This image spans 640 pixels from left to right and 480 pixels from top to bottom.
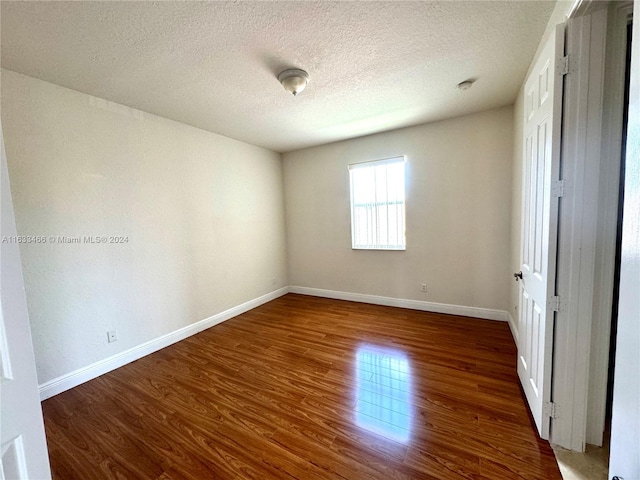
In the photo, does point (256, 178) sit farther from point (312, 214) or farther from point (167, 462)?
point (167, 462)

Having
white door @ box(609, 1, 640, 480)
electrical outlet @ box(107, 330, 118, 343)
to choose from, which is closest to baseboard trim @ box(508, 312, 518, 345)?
white door @ box(609, 1, 640, 480)

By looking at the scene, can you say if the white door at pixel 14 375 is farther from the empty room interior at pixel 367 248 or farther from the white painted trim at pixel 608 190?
the white painted trim at pixel 608 190

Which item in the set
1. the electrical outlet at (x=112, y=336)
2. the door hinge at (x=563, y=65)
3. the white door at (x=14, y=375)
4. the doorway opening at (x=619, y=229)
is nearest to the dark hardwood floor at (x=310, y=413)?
the electrical outlet at (x=112, y=336)

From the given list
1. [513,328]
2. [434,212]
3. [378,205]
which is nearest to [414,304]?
[513,328]

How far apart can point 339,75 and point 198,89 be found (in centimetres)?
127

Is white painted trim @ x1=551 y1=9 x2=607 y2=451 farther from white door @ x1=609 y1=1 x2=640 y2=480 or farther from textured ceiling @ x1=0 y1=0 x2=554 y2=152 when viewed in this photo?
white door @ x1=609 y1=1 x2=640 y2=480

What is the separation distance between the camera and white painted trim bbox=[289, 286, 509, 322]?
10.6 feet

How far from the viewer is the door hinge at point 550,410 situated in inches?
57.9

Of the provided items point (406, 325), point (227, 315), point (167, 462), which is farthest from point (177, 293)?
point (406, 325)

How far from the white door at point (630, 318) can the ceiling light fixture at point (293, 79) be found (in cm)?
191

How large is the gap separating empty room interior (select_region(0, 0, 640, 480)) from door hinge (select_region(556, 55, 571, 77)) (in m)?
0.02

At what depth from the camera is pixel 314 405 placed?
1.88 meters

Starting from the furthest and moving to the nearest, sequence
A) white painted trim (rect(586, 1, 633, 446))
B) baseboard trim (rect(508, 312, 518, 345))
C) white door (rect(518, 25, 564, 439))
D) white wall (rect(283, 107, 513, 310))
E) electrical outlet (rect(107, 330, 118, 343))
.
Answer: white wall (rect(283, 107, 513, 310)) → baseboard trim (rect(508, 312, 518, 345)) → electrical outlet (rect(107, 330, 118, 343)) → white door (rect(518, 25, 564, 439)) → white painted trim (rect(586, 1, 633, 446))

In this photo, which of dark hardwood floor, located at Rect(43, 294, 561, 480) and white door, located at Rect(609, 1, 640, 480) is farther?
dark hardwood floor, located at Rect(43, 294, 561, 480)
